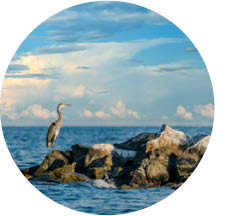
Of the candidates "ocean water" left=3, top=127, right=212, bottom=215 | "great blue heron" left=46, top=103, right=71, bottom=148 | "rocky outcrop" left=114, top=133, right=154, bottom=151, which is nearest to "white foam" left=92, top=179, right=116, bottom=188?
"ocean water" left=3, top=127, right=212, bottom=215

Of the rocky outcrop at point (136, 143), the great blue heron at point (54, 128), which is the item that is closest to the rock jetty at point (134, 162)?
the rocky outcrop at point (136, 143)

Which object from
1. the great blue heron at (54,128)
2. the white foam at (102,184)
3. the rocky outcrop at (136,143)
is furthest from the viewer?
the rocky outcrop at (136,143)

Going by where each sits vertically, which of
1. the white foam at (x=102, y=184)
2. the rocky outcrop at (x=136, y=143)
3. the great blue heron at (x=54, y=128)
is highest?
the great blue heron at (x=54, y=128)

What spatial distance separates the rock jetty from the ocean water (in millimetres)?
111

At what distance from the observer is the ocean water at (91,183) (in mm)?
→ 10023

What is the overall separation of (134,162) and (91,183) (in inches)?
36.5

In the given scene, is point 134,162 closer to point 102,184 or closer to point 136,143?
point 136,143

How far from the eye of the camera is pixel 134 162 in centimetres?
1061

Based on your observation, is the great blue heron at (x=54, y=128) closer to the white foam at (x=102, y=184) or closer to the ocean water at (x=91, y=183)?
the ocean water at (x=91, y=183)

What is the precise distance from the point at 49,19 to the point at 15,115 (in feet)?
6.32

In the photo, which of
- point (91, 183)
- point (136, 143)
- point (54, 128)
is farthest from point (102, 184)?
point (54, 128)

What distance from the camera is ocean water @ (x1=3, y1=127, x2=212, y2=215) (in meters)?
10.0

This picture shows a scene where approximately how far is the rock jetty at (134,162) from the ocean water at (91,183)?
4.4 inches

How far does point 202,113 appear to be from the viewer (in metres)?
10.4
